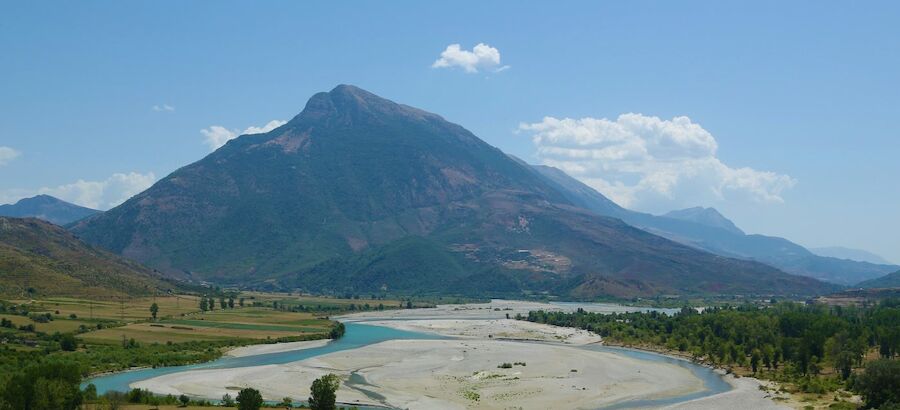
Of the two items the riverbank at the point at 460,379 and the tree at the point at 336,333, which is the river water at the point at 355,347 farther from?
the riverbank at the point at 460,379

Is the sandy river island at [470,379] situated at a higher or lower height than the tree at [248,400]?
lower

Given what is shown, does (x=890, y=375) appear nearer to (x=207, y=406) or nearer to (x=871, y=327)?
(x=871, y=327)

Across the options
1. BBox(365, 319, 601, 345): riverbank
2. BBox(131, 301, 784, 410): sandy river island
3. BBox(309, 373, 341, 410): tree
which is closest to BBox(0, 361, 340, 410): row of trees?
BBox(309, 373, 341, 410): tree

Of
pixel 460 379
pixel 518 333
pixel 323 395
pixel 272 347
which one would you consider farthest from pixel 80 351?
pixel 518 333

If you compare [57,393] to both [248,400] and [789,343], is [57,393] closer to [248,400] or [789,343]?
[248,400]

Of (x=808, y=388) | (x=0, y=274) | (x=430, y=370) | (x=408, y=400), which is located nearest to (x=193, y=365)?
(x=430, y=370)

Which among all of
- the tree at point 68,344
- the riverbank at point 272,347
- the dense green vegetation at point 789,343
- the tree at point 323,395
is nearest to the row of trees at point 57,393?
the tree at point 323,395

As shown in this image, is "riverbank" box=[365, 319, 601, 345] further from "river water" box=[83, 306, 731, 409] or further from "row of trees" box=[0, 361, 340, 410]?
"row of trees" box=[0, 361, 340, 410]
